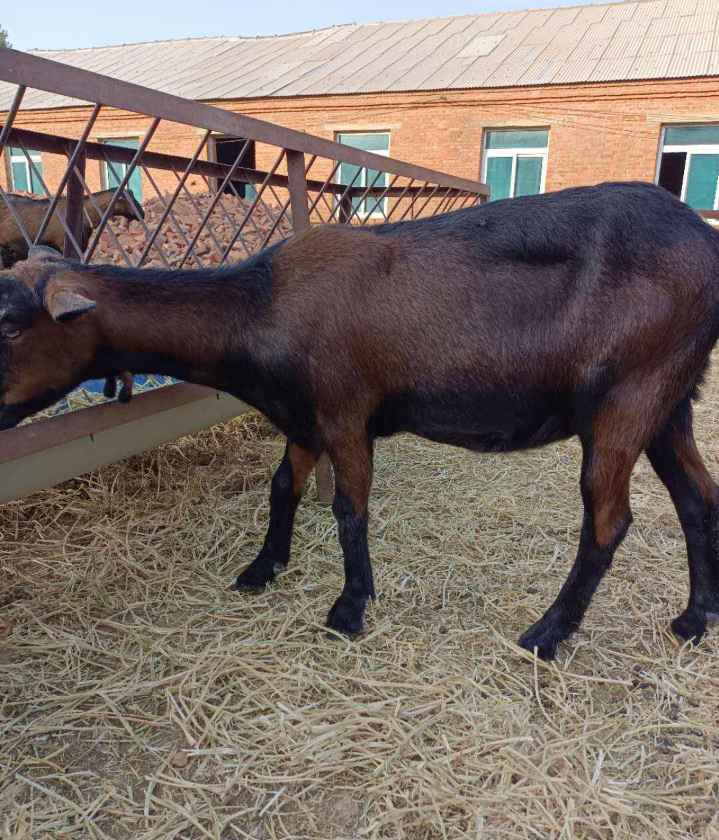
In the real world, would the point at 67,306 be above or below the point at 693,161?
above

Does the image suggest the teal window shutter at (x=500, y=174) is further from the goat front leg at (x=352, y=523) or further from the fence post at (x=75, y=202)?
the goat front leg at (x=352, y=523)

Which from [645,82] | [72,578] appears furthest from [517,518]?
[645,82]

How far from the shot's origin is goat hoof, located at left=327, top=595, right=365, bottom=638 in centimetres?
275

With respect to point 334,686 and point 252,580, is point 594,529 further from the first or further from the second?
point 252,580

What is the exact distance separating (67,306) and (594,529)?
6.78ft

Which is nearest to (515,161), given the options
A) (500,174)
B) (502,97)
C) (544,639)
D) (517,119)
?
(500,174)

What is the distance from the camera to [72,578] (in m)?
3.10

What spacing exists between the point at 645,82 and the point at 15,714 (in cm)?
1634

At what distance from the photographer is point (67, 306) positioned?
2.14 m

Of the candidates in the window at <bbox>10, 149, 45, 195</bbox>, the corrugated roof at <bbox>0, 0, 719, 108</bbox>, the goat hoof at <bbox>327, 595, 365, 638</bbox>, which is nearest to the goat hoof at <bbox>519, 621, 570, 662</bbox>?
the goat hoof at <bbox>327, 595, 365, 638</bbox>

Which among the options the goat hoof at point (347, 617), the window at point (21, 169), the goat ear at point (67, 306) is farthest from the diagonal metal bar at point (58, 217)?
the window at point (21, 169)

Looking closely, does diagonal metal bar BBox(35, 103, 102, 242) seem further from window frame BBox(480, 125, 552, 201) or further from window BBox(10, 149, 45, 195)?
window BBox(10, 149, 45, 195)

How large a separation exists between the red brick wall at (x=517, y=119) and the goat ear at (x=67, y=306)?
48.4ft

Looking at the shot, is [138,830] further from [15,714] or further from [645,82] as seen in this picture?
[645,82]
